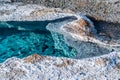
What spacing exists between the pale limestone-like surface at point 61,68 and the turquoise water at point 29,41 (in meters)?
2.42

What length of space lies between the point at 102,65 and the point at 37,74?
331 centimetres

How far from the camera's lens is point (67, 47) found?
17531 mm

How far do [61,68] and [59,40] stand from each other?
16.1 feet

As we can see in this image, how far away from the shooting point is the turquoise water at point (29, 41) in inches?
672

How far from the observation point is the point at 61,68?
13.8m

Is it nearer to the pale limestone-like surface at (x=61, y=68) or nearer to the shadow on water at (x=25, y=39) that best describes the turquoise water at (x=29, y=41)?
the shadow on water at (x=25, y=39)

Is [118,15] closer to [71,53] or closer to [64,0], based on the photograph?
[64,0]

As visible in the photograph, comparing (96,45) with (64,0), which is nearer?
(96,45)

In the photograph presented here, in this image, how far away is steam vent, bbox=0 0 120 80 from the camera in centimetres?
1357

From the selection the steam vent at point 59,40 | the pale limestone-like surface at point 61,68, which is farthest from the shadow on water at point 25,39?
the pale limestone-like surface at point 61,68

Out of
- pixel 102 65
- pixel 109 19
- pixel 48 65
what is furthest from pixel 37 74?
Answer: pixel 109 19

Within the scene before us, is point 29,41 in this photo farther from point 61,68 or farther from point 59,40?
point 61,68

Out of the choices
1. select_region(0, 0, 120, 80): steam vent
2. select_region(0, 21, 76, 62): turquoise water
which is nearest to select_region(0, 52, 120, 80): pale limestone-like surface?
A: select_region(0, 0, 120, 80): steam vent

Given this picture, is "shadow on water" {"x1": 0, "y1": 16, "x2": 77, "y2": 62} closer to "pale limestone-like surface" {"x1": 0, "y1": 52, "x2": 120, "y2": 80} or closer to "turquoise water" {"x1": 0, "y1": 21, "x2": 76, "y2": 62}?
"turquoise water" {"x1": 0, "y1": 21, "x2": 76, "y2": 62}
